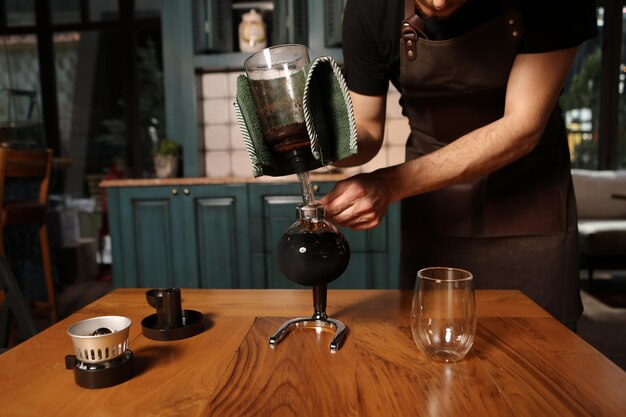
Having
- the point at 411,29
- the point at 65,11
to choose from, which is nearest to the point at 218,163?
the point at 65,11

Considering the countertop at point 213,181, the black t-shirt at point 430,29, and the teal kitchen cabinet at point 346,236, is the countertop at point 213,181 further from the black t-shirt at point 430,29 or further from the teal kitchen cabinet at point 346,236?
the black t-shirt at point 430,29

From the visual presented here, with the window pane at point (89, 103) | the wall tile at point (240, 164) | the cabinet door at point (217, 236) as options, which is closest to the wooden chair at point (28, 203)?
the cabinet door at point (217, 236)

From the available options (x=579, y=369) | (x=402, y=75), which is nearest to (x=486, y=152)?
(x=402, y=75)

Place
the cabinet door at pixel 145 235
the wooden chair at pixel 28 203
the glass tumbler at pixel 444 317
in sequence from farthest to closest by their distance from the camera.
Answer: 1. the cabinet door at pixel 145 235
2. the wooden chair at pixel 28 203
3. the glass tumbler at pixel 444 317

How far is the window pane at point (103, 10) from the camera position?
434 cm

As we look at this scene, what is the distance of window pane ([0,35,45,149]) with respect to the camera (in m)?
4.45

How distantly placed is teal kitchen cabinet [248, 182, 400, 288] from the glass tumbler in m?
2.09

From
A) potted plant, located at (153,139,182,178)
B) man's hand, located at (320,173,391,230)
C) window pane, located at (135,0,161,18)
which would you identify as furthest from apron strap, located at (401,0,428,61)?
window pane, located at (135,0,161,18)

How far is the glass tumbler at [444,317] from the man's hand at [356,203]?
0.19 metres

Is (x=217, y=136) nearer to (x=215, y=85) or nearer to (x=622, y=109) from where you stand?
(x=215, y=85)

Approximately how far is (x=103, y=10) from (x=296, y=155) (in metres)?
4.32

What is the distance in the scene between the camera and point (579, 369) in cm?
68

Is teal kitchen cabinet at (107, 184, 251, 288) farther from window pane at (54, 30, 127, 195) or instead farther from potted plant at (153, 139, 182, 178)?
window pane at (54, 30, 127, 195)

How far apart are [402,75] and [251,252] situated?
6.15 ft
